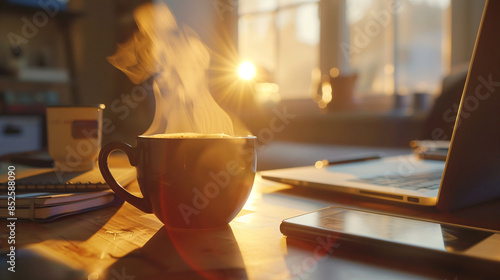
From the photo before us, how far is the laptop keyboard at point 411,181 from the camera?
1.71ft

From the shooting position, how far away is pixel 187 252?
0.31 m

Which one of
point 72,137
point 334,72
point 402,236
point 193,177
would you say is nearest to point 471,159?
point 402,236

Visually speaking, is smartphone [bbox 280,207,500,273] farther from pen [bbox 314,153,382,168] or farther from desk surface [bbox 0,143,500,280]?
pen [bbox 314,153,382,168]

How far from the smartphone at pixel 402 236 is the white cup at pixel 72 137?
0.49 m

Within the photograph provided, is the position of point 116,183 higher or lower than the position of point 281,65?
lower

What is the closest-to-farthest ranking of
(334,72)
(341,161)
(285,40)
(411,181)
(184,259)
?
(184,259) → (411,181) → (341,161) → (334,72) → (285,40)

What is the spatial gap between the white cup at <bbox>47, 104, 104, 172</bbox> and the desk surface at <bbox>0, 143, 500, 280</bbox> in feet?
0.90

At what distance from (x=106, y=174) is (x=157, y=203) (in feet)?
0.22

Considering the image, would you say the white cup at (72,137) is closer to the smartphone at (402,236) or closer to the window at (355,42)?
the smartphone at (402,236)

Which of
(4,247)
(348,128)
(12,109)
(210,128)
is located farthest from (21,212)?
(12,109)

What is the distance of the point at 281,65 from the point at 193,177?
296 centimetres

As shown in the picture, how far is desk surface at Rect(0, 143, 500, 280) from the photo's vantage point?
0.27 m

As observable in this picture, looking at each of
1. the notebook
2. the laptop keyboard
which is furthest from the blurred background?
the notebook

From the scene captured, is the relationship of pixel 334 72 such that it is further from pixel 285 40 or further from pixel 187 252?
pixel 187 252
